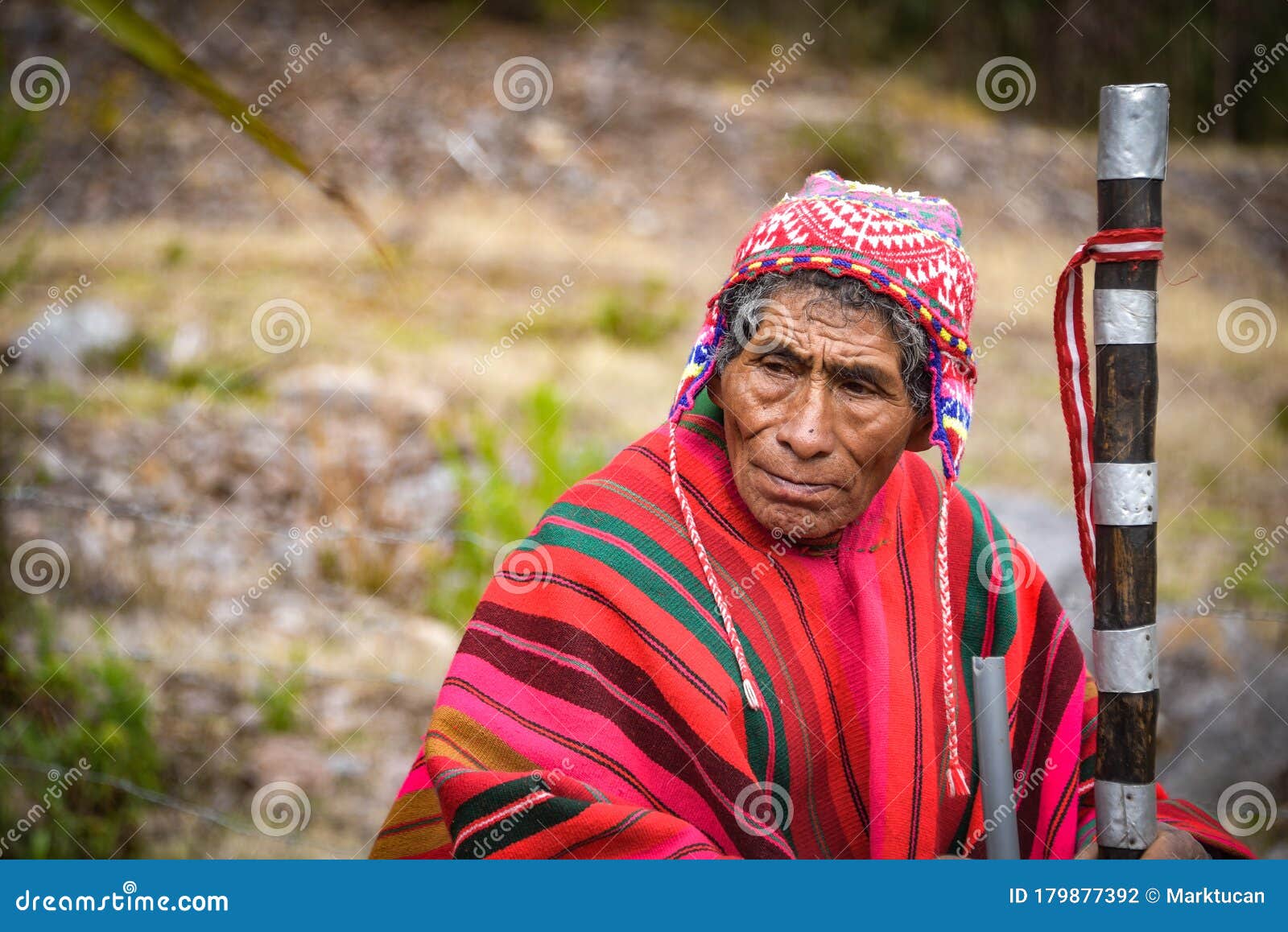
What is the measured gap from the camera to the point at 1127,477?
69.6 inches

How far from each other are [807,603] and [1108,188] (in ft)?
2.77

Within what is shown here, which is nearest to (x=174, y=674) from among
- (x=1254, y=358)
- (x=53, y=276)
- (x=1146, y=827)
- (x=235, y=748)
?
(x=235, y=748)

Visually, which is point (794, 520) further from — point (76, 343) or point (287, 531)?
point (76, 343)

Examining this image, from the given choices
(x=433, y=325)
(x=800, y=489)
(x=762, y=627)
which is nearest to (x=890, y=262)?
(x=800, y=489)

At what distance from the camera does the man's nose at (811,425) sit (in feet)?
6.28

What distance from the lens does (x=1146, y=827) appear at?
1840mm

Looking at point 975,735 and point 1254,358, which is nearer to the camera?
point 975,735

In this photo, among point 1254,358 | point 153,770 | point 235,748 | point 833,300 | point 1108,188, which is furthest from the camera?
point 1254,358

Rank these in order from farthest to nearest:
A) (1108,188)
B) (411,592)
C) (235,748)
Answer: (411,592) < (235,748) < (1108,188)

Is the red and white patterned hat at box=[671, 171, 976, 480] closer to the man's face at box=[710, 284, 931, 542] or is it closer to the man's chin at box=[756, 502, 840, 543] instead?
the man's face at box=[710, 284, 931, 542]

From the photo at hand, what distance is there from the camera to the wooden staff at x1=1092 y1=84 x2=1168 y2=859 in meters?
1.71

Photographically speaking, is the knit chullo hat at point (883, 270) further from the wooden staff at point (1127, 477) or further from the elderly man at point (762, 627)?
the wooden staff at point (1127, 477)

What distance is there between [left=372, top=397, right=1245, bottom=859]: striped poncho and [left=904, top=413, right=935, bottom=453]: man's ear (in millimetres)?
164

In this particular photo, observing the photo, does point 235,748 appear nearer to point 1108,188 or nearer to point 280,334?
point 1108,188
